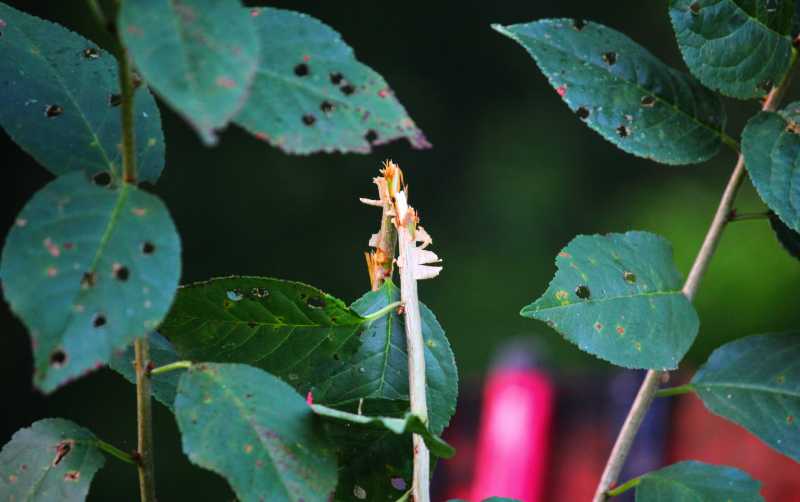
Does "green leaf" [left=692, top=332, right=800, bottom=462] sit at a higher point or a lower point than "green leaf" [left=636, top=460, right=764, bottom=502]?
higher

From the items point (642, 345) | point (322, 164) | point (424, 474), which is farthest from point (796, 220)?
point (322, 164)

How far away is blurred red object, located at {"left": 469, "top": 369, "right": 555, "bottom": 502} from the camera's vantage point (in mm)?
2027

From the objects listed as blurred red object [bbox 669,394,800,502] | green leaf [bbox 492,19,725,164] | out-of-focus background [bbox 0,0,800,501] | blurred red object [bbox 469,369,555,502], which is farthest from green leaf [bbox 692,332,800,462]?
out-of-focus background [bbox 0,0,800,501]

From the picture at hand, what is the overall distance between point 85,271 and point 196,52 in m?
0.08

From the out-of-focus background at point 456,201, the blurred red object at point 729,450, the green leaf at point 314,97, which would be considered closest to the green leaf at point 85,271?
the green leaf at point 314,97

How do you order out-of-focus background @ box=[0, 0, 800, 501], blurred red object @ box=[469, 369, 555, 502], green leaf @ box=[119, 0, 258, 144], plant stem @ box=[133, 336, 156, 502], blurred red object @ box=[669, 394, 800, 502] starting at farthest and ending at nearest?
out-of-focus background @ box=[0, 0, 800, 501], blurred red object @ box=[469, 369, 555, 502], blurred red object @ box=[669, 394, 800, 502], plant stem @ box=[133, 336, 156, 502], green leaf @ box=[119, 0, 258, 144]

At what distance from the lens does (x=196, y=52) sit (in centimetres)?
29

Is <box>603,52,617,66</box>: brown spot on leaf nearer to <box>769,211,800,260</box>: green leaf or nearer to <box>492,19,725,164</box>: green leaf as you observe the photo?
<box>492,19,725,164</box>: green leaf

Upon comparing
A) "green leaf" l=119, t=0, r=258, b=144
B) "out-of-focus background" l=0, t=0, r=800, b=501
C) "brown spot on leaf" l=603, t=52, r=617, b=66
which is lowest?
"out-of-focus background" l=0, t=0, r=800, b=501

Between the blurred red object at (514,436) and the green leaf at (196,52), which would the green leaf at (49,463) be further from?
the blurred red object at (514,436)

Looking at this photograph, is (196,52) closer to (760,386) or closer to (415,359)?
(415,359)

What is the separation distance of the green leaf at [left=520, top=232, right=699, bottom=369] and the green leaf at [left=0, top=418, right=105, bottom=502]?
0.63 ft

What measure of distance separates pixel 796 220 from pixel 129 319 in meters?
0.30

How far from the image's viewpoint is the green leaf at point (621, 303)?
0.44m
